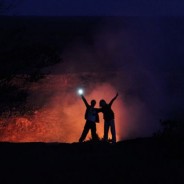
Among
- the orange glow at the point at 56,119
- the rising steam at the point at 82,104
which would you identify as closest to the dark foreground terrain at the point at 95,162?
the orange glow at the point at 56,119

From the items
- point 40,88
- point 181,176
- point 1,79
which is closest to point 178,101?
point 40,88

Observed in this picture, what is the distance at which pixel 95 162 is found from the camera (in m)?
11.2

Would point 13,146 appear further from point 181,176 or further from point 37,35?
point 37,35

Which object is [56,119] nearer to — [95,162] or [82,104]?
[82,104]

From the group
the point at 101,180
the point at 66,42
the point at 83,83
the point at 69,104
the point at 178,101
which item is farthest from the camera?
the point at 66,42

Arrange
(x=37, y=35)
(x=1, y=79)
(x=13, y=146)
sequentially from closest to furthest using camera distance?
(x=13, y=146), (x=1, y=79), (x=37, y=35)

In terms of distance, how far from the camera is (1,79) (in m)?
15.0

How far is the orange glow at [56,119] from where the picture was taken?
25.4 metres

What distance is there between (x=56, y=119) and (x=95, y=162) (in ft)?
56.3

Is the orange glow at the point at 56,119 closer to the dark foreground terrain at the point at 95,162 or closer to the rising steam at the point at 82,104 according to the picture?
the rising steam at the point at 82,104

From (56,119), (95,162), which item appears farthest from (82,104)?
(95,162)

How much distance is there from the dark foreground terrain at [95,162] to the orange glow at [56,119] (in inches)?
350

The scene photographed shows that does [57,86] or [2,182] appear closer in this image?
[2,182]

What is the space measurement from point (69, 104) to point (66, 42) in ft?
153
